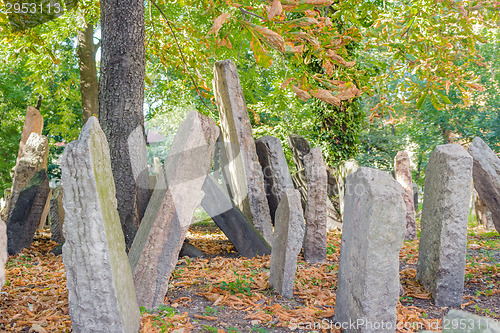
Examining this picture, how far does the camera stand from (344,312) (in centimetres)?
279

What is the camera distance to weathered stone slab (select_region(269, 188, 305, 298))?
11.2 feet

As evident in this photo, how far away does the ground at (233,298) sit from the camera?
9.19 feet

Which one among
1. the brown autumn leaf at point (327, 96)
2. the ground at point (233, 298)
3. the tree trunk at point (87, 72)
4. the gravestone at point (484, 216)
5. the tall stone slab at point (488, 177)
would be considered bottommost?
the ground at point (233, 298)

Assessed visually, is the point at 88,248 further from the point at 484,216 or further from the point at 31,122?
the point at 484,216

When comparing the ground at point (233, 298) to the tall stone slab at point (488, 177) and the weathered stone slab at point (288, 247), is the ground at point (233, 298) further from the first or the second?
the tall stone slab at point (488, 177)

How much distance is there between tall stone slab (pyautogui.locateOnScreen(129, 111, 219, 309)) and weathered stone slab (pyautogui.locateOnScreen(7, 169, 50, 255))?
3072 millimetres

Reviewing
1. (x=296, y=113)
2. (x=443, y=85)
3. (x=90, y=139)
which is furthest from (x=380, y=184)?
(x=296, y=113)

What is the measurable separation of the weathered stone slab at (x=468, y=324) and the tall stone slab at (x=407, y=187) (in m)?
5.32

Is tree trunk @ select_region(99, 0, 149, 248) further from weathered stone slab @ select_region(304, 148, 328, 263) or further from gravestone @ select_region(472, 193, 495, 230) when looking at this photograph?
gravestone @ select_region(472, 193, 495, 230)

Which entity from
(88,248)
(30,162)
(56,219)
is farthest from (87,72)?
(88,248)

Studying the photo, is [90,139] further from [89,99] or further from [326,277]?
[89,99]

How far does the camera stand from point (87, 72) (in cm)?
892

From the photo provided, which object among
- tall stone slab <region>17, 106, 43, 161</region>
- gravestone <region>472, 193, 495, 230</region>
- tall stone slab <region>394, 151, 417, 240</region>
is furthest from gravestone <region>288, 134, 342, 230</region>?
tall stone slab <region>17, 106, 43, 161</region>

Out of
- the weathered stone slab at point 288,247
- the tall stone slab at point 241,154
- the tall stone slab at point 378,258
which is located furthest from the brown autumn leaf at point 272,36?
the tall stone slab at point 241,154
